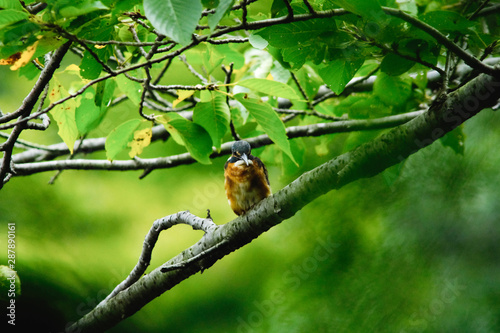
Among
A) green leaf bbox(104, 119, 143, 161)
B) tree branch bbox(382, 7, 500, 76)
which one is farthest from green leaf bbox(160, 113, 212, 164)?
tree branch bbox(382, 7, 500, 76)

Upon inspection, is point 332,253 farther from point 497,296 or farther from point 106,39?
point 106,39

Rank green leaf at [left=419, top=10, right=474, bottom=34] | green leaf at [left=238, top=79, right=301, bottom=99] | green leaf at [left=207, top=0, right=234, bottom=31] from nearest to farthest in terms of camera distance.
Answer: green leaf at [left=207, top=0, right=234, bottom=31] < green leaf at [left=419, top=10, right=474, bottom=34] < green leaf at [left=238, top=79, right=301, bottom=99]

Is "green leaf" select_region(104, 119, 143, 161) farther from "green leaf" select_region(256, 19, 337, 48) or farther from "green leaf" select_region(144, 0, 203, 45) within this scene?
"green leaf" select_region(144, 0, 203, 45)

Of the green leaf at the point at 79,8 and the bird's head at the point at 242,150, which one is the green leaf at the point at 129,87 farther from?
the green leaf at the point at 79,8

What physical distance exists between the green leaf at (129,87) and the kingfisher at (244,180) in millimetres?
625

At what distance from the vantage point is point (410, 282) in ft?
6.42

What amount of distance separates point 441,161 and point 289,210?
1136 mm

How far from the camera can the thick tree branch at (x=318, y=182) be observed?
1.15 metres

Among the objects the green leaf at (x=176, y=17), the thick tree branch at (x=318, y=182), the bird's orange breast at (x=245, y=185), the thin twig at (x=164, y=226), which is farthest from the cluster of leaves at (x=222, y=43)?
the bird's orange breast at (x=245, y=185)

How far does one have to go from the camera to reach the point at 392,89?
6.38 ft

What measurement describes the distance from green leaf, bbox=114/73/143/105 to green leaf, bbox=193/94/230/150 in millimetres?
307

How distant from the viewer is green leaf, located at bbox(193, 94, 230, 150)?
174 cm

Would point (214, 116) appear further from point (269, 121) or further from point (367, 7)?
point (367, 7)

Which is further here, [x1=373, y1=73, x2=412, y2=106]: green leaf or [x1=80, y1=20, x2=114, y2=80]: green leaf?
[x1=373, y1=73, x2=412, y2=106]: green leaf
